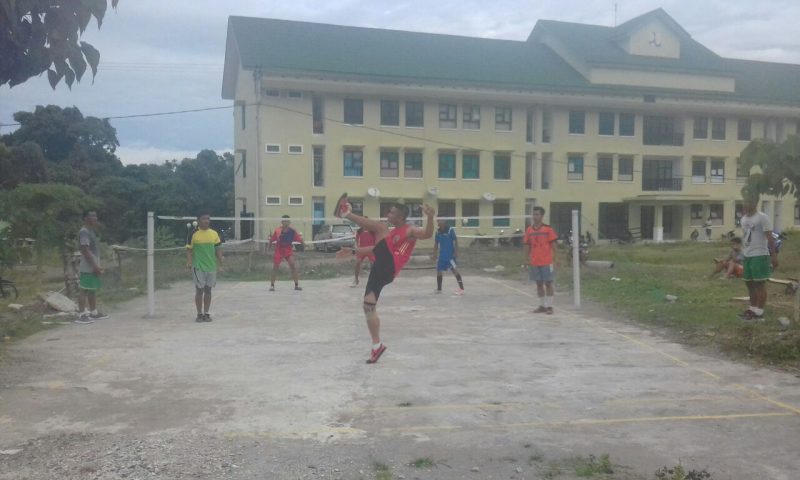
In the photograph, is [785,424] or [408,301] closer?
[785,424]

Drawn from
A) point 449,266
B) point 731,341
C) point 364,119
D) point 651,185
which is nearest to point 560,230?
point 651,185

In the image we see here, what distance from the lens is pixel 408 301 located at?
14266mm

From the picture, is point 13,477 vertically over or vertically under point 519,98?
under

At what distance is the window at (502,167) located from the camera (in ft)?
141

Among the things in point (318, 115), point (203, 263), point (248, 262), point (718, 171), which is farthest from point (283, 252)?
point (718, 171)

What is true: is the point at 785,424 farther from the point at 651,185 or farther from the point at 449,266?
the point at 651,185

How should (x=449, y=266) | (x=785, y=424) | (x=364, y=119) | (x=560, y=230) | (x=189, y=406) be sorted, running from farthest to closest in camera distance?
(x=560, y=230) < (x=364, y=119) < (x=449, y=266) < (x=189, y=406) < (x=785, y=424)

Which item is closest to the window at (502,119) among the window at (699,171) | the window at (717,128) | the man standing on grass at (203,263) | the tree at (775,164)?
the window at (699,171)

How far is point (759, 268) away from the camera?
10.3 metres

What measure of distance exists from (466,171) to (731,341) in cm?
3359

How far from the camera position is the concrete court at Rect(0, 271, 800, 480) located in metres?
5.32

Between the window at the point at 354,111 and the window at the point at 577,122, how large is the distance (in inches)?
520

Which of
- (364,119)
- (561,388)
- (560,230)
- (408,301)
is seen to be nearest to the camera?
(561,388)

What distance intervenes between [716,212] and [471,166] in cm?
1813
